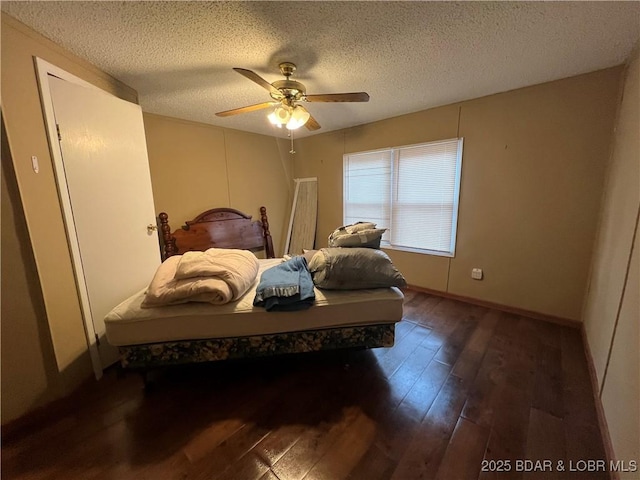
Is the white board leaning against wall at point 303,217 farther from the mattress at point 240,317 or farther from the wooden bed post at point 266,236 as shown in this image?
the mattress at point 240,317

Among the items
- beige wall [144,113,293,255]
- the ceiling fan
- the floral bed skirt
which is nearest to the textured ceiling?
the ceiling fan

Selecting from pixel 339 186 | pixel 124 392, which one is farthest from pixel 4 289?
pixel 339 186

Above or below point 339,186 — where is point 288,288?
below

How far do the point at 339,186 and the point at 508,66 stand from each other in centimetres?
234

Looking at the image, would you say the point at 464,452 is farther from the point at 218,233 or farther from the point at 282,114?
the point at 218,233

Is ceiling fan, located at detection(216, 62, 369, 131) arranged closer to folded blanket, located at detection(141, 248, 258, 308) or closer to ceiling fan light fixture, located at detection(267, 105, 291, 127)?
ceiling fan light fixture, located at detection(267, 105, 291, 127)

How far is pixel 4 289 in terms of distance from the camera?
1.34 metres

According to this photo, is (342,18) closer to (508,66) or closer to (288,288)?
(508,66)

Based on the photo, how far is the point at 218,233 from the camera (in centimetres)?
344

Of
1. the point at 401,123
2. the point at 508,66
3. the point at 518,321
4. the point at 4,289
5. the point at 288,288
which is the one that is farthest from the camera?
the point at 401,123

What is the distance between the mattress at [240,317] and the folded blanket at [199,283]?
52mm

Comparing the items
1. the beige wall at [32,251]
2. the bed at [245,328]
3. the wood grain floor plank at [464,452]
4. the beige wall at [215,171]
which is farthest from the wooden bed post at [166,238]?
the wood grain floor plank at [464,452]

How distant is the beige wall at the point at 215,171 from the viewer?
119 inches

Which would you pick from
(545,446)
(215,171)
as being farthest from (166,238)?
(545,446)
